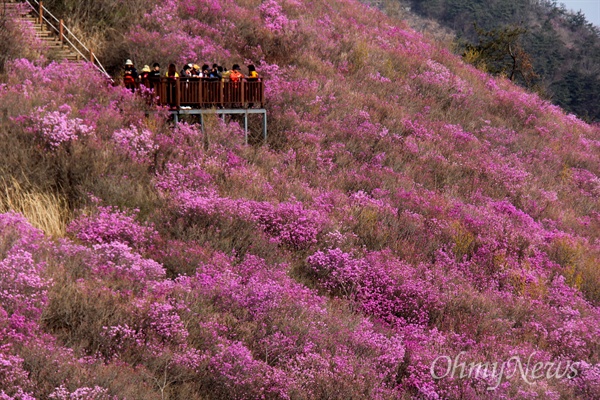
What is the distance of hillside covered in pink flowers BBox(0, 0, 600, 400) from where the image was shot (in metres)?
7.12

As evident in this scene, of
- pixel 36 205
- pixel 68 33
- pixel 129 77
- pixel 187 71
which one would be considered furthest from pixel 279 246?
pixel 68 33

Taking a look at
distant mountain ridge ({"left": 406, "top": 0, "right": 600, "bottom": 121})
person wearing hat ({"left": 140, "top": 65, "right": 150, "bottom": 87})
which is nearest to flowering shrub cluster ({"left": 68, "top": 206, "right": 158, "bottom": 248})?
person wearing hat ({"left": 140, "top": 65, "right": 150, "bottom": 87})

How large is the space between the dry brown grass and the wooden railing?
4216mm

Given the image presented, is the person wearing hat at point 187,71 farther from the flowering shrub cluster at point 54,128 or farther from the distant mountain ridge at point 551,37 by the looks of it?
the distant mountain ridge at point 551,37

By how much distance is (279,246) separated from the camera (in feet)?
34.7

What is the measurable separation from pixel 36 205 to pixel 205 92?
5434mm

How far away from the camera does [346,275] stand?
1009 cm

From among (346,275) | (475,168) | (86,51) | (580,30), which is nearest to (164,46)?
(86,51)

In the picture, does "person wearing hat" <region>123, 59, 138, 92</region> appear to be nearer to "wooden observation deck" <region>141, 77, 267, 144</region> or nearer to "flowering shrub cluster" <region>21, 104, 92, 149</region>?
"wooden observation deck" <region>141, 77, 267, 144</region>

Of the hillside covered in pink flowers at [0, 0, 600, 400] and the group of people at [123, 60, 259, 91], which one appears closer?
the hillside covered in pink flowers at [0, 0, 600, 400]

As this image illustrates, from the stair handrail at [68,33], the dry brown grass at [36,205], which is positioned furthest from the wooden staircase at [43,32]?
the dry brown grass at [36,205]

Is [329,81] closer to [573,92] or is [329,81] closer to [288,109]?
[288,109]

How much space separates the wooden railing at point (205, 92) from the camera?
13992 mm

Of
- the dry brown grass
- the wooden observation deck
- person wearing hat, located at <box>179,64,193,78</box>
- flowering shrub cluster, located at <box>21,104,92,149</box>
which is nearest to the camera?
the dry brown grass
